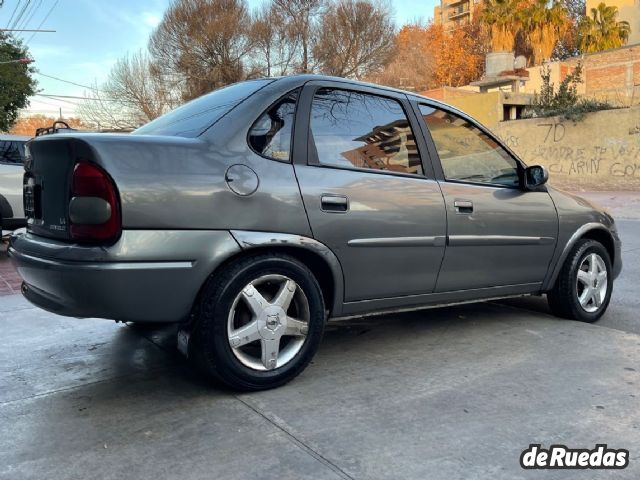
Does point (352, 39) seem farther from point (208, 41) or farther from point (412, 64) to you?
point (412, 64)

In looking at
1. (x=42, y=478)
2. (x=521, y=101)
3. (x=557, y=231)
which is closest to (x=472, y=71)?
(x=521, y=101)

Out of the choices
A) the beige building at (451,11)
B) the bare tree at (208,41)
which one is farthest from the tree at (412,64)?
the beige building at (451,11)

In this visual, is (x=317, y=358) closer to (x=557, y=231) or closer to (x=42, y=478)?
(x=42, y=478)

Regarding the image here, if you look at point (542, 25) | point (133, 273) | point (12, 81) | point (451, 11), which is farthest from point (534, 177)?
point (451, 11)

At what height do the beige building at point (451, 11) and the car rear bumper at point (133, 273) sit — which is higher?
the beige building at point (451, 11)

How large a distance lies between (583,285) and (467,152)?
1.59 metres

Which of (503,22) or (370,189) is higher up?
(503,22)

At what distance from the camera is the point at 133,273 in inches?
109

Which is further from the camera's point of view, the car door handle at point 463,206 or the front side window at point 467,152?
the front side window at point 467,152

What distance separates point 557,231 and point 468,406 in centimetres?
201

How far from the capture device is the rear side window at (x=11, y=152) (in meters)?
Result: 8.51

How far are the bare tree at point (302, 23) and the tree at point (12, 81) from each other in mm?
14458

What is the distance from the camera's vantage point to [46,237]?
3.12 meters

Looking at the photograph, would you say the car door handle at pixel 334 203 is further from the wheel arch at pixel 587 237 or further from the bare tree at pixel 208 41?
the bare tree at pixel 208 41
